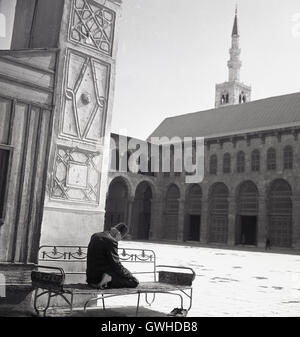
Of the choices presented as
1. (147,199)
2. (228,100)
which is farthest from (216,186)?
(228,100)

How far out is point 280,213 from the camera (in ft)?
110

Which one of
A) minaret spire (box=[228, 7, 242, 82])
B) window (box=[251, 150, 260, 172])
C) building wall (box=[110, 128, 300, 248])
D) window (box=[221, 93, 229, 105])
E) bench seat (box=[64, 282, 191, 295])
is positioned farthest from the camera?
window (box=[221, 93, 229, 105])

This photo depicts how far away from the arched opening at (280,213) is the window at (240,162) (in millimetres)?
3320

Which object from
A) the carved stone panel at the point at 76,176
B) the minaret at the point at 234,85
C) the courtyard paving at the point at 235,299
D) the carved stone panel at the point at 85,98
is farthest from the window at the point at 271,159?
the carved stone panel at the point at 76,176

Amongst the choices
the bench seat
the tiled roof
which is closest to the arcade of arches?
the tiled roof

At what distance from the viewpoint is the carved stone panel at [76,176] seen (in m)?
6.52

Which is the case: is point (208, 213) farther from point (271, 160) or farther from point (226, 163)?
point (271, 160)

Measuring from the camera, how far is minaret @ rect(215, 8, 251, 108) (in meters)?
60.3

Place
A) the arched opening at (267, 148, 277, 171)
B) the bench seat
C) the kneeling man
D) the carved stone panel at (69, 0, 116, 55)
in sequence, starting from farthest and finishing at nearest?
1. the arched opening at (267, 148, 277, 171)
2. the carved stone panel at (69, 0, 116, 55)
3. the kneeling man
4. the bench seat

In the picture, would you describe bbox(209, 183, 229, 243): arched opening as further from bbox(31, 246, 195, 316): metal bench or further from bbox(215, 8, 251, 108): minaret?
bbox(31, 246, 195, 316): metal bench

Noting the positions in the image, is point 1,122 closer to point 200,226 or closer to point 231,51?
point 200,226

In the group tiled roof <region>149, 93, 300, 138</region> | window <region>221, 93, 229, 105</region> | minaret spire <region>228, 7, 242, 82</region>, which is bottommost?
tiled roof <region>149, 93, 300, 138</region>

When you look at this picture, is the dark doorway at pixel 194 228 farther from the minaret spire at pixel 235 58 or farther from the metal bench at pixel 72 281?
the metal bench at pixel 72 281

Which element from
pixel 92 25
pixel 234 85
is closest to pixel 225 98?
pixel 234 85
